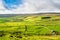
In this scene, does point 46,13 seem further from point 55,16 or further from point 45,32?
point 45,32

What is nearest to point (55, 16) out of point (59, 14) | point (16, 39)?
point (59, 14)

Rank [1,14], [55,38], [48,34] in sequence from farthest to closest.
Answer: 1. [1,14]
2. [48,34]
3. [55,38]

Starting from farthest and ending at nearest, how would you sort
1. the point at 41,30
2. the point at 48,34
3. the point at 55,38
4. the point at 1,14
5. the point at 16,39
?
the point at 1,14 < the point at 41,30 < the point at 48,34 < the point at 55,38 < the point at 16,39

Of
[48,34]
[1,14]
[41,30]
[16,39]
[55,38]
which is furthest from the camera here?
[1,14]

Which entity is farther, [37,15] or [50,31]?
[37,15]

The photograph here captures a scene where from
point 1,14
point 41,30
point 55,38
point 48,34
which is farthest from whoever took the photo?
point 1,14

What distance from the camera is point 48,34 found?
16.9m

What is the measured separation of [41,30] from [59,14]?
37.8 ft

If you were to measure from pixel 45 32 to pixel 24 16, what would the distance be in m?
11.6

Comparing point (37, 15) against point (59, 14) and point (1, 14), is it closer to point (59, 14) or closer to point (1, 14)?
point (59, 14)

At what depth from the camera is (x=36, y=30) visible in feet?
60.4

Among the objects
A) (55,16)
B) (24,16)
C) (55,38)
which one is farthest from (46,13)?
(55,38)

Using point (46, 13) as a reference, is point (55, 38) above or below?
below

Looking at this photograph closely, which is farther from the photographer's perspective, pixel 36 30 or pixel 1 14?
pixel 1 14
